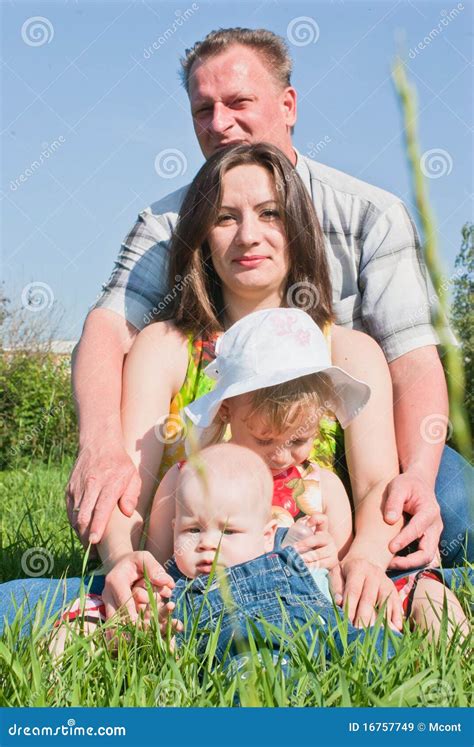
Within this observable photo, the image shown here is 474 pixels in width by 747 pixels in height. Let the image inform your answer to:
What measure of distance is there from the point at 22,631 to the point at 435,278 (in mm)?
1826

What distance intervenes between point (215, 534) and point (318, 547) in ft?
0.95

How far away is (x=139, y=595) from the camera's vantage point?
1929 millimetres

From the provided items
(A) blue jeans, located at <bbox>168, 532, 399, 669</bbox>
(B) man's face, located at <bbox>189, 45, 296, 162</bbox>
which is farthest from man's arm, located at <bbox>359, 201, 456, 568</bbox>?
(B) man's face, located at <bbox>189, 45, 296, 162</bbox>

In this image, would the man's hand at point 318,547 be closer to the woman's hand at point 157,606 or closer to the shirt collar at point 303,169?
the woman's hand at point 157,606

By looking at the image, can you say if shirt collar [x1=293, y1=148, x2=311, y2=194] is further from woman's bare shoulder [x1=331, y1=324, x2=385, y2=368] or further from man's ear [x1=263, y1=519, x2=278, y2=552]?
man's ear [x1=263, y1=519, x2=278, y2=552]

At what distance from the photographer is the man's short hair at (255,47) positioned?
11.5 feet

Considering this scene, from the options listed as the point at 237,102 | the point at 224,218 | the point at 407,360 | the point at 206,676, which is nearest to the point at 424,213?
the point at 206,676

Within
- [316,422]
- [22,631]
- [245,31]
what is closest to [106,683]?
[22,631]

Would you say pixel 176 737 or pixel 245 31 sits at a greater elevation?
pixel 245 31

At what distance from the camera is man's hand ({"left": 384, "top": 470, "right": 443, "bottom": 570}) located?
228 centimetres

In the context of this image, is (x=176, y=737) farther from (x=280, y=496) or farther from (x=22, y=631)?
(x=280, y=496)

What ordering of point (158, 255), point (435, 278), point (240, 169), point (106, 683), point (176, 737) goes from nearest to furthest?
1. point (435, 278)
2. point (176, 737)
3. point (106, 683)
4. point (240, 169)
5. point (158, 255)

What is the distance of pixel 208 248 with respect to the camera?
2631 millimetres

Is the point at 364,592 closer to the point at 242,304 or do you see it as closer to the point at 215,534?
the point at 215,534
